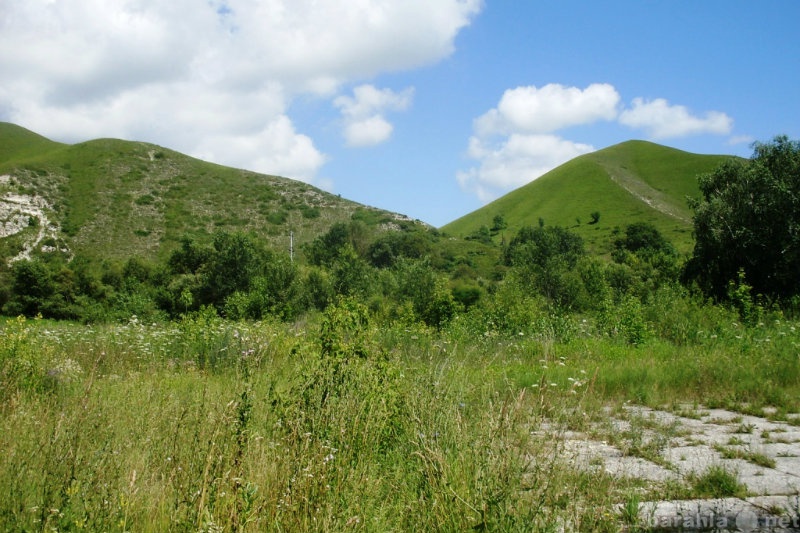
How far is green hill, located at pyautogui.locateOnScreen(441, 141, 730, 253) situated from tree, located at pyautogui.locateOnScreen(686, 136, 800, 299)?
44.6 m

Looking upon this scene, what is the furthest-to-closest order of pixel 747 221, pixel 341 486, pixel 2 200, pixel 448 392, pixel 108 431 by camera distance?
pixel 2 200
pixel 747 221
pixel 448 392
pixel 108 431
pixel 341 486

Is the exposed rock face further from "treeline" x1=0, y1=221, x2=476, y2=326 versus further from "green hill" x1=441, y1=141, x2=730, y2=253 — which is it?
"green hill" x1=441, y1=141, x2=730, y2=253

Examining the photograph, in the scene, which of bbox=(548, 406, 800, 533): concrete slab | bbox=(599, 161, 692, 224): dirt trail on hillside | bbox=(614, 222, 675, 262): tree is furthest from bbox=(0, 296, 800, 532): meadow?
bbox=(599, 161, 692, 224): dirt trail on hillside

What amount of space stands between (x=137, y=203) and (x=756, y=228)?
60388mm

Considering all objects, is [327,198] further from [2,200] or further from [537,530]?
[537,530]

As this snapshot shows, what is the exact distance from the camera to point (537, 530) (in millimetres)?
2627

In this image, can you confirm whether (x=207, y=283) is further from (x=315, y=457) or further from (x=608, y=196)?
(x=608, y=196)

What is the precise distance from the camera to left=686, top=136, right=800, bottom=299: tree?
84.5 feet

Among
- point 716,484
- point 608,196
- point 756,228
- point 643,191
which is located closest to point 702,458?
point 716,484

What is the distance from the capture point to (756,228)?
26906 mm

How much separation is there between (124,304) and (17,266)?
1408cm

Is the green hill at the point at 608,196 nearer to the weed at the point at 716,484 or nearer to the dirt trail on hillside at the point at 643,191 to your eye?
the dirt trail on hillside at the point at 643,191

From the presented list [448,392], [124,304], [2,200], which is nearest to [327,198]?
[2,200]

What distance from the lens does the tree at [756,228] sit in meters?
25.8
